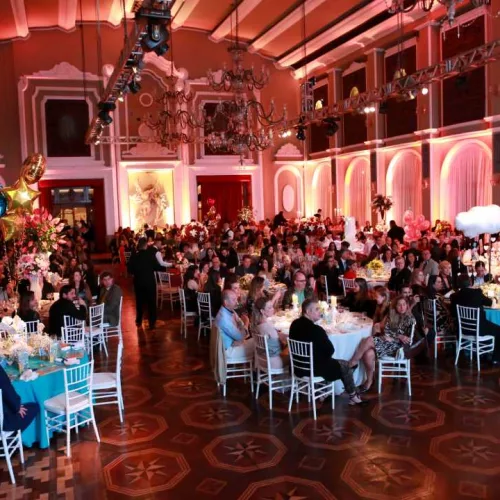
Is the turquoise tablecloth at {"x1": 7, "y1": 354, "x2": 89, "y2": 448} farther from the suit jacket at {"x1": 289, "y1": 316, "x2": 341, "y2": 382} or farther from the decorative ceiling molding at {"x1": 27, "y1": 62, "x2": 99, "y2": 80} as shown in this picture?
the decorative ceiling molding at {"x1": 27, "y1": 62, "x2": 99, "y2": 80}

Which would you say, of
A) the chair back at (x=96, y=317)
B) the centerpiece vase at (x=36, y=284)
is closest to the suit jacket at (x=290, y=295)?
the chair back at (x=96, y=317)

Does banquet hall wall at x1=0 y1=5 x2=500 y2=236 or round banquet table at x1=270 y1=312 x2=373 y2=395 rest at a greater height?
banquet hall wall at x1=0 y1=5 x2=500 y2=236

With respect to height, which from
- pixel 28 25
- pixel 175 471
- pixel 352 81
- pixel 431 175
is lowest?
pixel 175 471

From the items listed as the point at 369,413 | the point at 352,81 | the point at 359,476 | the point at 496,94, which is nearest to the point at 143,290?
the point at 369,413

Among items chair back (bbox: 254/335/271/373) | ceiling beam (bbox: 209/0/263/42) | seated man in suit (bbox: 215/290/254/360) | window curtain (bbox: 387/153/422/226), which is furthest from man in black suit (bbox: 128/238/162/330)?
ceiling beam (bbox: 209/0/263/42)

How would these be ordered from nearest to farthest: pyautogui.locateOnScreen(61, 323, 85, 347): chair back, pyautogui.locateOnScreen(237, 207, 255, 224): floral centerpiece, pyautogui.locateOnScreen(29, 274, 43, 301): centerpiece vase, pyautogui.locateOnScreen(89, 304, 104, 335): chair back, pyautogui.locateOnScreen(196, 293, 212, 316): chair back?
pyautogui.locateOnScreen(61, 323, 85, 347): chair back, pyautogui.locateOnScreen(89, 304, 104, 335): chair back, pyautogui.locateOnScreen(196, 293, 212, 316): chair back, pyautogui.locateOnScreen(29, 274, 43, 301): centerpiece vase, pyautogui.locateOnScreen(237, 207, 255, 224): floral centerpiece

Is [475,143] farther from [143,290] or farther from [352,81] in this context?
[143,290]

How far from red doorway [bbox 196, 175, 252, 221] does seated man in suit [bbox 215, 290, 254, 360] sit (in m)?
16.3

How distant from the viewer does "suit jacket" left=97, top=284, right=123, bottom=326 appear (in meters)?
8.55

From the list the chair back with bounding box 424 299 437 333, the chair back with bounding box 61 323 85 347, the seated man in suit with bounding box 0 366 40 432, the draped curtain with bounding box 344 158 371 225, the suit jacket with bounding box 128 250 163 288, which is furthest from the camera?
the draped curtain with bounding box 344 158 371 225

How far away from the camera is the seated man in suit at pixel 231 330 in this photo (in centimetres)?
656

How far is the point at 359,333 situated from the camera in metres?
6.38

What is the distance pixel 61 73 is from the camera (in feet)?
67.4

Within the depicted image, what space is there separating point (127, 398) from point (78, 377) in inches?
50.1
